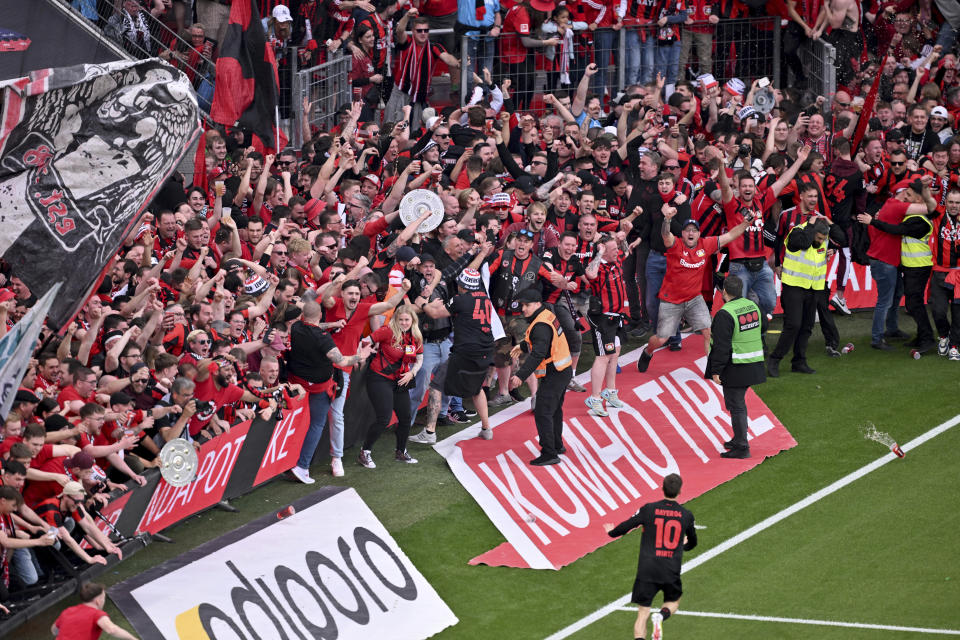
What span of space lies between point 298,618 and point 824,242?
28.0 feet

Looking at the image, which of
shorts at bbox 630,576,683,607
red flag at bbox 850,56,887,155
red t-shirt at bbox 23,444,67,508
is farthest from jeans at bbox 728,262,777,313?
red t-shirt at bbox 23,444,67,508

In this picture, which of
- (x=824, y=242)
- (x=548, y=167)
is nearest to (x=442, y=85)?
(x=548, y=167)

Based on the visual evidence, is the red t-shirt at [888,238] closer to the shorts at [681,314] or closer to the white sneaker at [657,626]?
the shorts at [681,314]

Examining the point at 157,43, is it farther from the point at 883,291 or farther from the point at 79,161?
the point at 883,291

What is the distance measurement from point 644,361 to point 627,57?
7.06m

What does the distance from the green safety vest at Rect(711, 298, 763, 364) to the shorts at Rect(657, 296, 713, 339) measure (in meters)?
1.98

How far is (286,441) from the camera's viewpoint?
14633mm

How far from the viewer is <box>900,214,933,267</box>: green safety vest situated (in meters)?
18.6

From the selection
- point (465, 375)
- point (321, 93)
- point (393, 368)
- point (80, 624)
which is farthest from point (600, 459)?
point (321, 93)

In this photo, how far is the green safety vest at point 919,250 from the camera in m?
18.6

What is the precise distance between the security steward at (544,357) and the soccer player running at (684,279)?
2.50 meters

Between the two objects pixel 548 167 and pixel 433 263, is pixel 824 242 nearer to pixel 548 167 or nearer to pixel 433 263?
pixel 548 167

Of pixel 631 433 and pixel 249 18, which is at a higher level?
pixel 249 18

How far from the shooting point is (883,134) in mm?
21609
